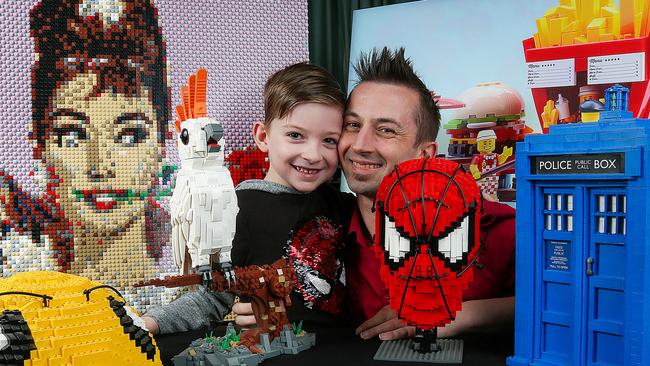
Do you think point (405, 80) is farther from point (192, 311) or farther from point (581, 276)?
point (192, 311)

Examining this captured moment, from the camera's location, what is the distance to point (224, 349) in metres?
1.47

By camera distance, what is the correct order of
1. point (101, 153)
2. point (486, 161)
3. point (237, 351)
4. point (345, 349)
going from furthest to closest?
point (486, 161)
point (101, 153)
point (345, 349)
point (237, 351)

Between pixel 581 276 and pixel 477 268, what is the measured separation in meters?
0.35

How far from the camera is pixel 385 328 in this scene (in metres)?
1.69

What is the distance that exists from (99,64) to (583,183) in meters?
1.40

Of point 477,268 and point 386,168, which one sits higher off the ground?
point 386,168

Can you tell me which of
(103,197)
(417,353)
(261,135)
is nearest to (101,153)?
(103,197)

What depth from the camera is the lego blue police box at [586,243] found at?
1332mm

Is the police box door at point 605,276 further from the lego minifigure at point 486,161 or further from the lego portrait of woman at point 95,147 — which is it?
the lego portrait of woman at point 95,147

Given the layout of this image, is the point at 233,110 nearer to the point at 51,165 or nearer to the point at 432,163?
the point at 51,165

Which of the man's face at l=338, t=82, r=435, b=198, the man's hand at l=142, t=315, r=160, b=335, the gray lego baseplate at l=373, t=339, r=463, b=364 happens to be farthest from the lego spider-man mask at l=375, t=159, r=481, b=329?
the man's hand at l=142, t=315, r=160, b=335

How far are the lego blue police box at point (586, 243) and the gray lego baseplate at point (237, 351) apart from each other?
0.52 metres

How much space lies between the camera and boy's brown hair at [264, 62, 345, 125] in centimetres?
181

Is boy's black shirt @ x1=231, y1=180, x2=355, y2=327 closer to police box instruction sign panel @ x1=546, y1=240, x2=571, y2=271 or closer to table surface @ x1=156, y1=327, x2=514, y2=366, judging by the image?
table surface @ x1=156, y1=327, x2=514, y2=366
